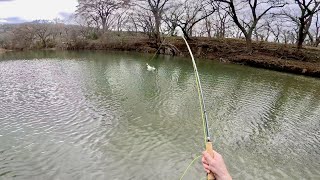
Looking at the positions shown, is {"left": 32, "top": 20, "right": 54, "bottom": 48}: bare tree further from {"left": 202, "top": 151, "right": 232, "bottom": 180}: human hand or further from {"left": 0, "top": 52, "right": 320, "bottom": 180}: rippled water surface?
{"left": 202, "top": 151, "right": 232, "bottom": 180}: human hand

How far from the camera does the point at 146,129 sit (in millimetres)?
8258

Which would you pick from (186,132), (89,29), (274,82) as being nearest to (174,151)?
(186,132)

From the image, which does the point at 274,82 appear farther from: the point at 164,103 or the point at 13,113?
the point at 13,113

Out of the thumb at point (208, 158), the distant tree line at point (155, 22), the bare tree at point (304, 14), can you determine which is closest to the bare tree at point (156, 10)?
the distant tree line at point (155, 22)

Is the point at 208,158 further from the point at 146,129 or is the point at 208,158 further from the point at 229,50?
the point at 229,50

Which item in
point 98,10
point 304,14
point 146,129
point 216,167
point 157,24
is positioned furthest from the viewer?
point 98,10

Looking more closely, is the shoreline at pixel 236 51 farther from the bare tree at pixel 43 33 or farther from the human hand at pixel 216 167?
the human hand at pixel 216 167

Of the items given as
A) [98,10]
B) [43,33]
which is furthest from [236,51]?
[43,33]

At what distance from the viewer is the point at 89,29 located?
42.3 meters

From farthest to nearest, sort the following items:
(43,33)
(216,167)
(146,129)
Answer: (43,33)
(146,129)
(216,167)

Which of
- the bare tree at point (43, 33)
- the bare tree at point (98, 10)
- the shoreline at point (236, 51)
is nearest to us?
the shoreline at point (236, 51)

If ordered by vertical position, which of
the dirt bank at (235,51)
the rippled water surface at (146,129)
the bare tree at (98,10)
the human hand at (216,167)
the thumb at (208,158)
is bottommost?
the rippled water surface at (146,129)

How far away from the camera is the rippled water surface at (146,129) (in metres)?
6.17

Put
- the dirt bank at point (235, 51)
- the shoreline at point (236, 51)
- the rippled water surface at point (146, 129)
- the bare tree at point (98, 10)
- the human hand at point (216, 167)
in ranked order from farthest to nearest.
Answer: the bare tree at point (98, 10), the dirt bank at point (235, 51), the shoreline at point (236, 51), the rippled water surface at point (146, 129), the human hand at point (216, 167)
